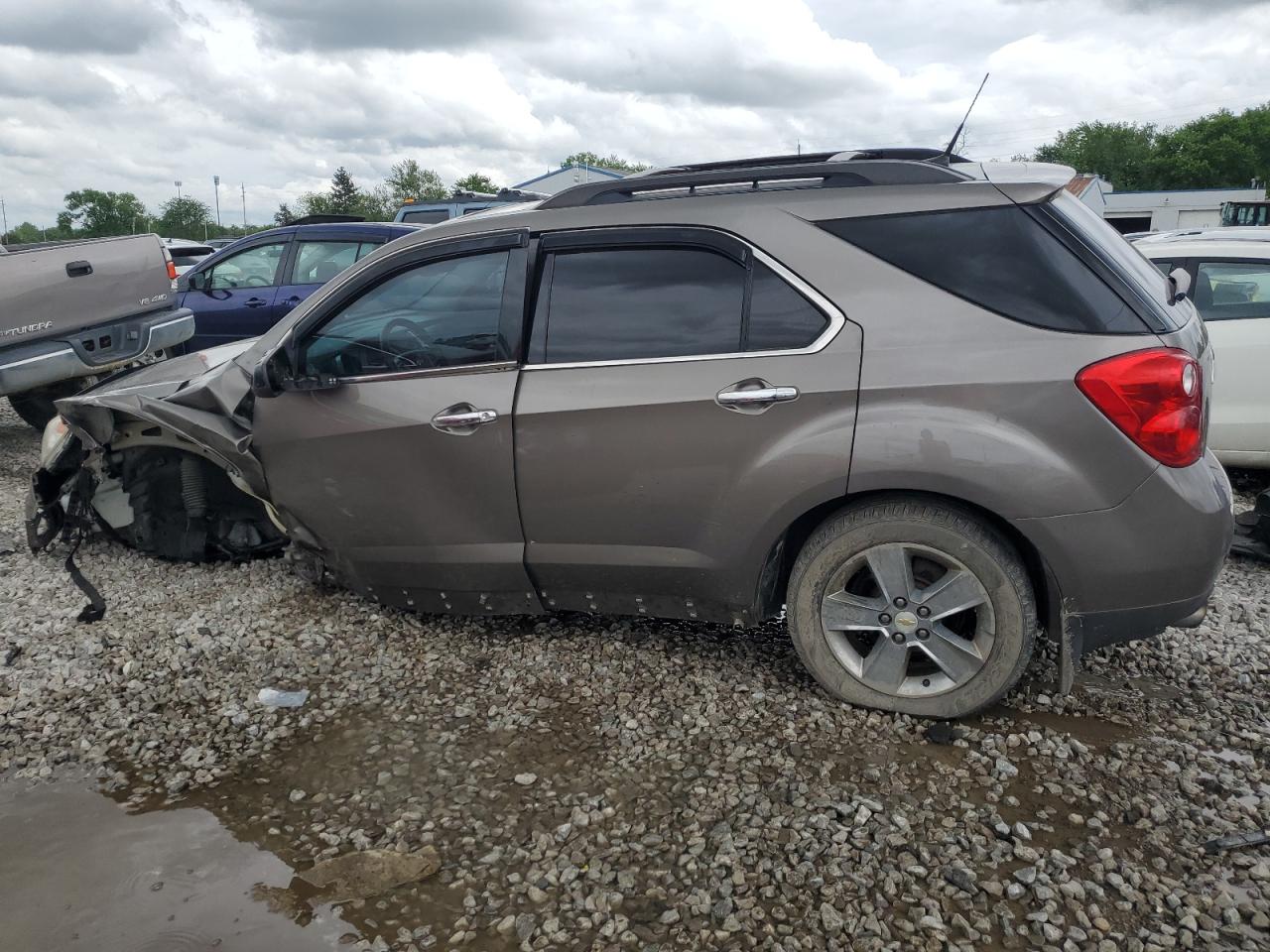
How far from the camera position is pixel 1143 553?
295 centimetres

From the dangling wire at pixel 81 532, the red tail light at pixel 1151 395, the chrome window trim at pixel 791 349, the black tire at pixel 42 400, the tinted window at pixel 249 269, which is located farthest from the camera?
the tinted window at pixel 249 269

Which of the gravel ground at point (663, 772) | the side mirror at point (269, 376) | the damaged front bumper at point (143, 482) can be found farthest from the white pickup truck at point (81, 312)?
the side mirror at point (269, 376)

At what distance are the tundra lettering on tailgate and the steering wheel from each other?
4.66 m

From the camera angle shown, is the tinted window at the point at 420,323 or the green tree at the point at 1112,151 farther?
the green tree at the point at 1112,151

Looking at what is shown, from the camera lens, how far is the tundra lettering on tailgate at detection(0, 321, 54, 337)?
6.79 m

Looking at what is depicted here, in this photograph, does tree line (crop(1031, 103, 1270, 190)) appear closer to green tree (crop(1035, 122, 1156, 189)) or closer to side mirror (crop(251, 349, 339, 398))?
green tree (crop(1035, 122, 1156, 189))

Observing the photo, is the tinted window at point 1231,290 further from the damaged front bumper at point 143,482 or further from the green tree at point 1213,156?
the green tree at point 1213,156

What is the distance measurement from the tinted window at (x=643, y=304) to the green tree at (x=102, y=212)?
112 metres

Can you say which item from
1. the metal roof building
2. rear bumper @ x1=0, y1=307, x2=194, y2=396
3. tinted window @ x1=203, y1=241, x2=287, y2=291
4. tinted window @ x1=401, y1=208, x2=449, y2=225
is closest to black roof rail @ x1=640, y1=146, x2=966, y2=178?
rear bumper @ x1=0, y1=307, x2=194, y2=396

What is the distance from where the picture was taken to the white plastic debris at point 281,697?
365cm

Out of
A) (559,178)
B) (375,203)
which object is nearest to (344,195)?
(375,203)

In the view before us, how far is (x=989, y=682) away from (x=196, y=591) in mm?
3788

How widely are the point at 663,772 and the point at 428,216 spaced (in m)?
13.4

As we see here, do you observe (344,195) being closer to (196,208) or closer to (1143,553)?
(196,208)
